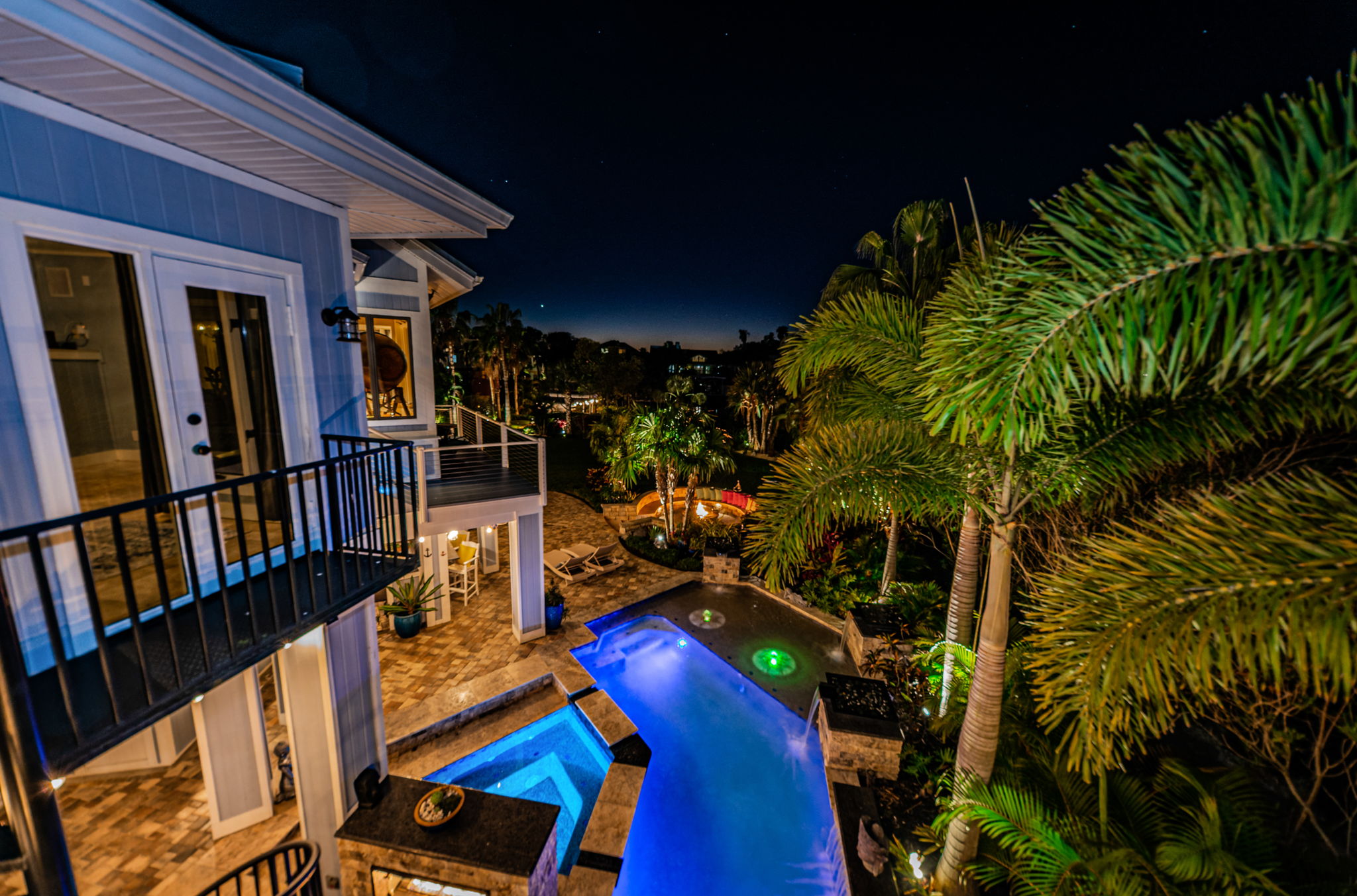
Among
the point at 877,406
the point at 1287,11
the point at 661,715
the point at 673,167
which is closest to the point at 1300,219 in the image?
the point at 877,406

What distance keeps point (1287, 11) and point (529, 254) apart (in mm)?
29579

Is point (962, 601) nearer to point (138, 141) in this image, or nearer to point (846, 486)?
point (846, 486)

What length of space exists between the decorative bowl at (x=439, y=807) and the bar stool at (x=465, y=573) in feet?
18.9

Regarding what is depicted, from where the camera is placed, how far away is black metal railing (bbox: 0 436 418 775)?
7.64 ft

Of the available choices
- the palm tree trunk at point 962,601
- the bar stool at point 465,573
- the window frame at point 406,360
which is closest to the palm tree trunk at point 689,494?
the bar stool at point 465,573

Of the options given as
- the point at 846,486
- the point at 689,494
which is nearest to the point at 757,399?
the point at 689,494

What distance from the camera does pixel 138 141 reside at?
3262mm

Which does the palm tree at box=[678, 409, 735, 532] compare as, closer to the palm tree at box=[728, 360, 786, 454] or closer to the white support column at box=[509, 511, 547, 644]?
the white support column at box=[509, 511, 547, 644]

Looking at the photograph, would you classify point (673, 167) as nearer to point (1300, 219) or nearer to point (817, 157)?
point (817, 157)

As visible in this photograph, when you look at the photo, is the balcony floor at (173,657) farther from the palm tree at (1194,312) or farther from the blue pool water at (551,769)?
the palm tree at (1194,312)

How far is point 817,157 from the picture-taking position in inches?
530

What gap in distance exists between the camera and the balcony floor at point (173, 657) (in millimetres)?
2408

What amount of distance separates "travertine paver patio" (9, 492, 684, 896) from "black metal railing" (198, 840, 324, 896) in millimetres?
298

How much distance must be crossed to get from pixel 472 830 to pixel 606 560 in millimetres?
8212
